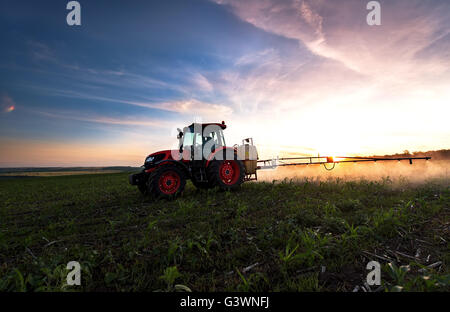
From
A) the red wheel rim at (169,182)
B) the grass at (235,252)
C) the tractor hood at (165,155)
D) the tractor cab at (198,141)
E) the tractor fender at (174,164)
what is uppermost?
the tractor cab at (198,141)

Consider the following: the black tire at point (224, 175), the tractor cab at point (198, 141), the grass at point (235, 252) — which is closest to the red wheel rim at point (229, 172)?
the black tire at point (224, 175)

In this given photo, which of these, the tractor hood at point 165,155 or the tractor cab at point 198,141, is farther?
the tractor cab at point 198,141

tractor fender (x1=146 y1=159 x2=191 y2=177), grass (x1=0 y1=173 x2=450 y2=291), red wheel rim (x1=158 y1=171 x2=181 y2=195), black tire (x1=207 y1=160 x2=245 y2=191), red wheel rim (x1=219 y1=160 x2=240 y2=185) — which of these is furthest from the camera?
red wheel rim (x1=219 y1=160 x2=240 y2=185)

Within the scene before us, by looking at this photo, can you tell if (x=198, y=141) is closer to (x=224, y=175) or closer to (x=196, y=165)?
(x=196, y=165)

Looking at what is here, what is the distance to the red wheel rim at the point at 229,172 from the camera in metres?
9.11

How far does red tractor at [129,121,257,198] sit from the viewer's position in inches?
306

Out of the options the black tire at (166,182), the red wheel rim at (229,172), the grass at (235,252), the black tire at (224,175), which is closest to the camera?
the grass at (235,252)

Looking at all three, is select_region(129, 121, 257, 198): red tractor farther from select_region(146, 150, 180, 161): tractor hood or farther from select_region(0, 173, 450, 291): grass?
select_region(0, 173, 450, 291): grass

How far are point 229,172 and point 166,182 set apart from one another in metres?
2.96

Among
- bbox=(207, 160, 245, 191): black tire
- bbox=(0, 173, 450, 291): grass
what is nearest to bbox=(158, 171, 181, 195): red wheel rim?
bbox=(207, 160, 245, 191): black tire

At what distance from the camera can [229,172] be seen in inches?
366

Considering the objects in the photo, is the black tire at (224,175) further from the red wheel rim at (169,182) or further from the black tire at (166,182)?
the red wheel rim at (169,182)
